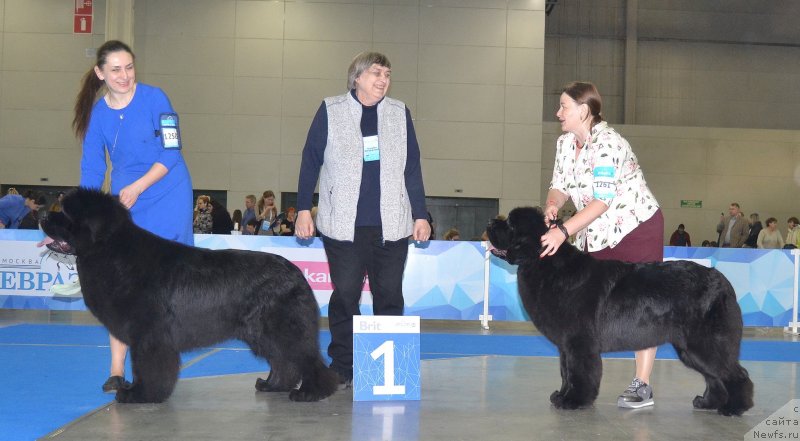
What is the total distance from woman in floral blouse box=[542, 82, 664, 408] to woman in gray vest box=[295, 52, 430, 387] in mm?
837

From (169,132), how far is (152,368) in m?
1.20

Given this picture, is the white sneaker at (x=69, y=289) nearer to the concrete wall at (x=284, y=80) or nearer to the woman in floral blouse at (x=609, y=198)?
the woman in floral blouse at (x=609, y=198)

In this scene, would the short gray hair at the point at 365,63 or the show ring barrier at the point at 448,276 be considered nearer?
the short gray hair at the point at 365,63

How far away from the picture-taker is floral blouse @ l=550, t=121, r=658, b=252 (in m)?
3.70

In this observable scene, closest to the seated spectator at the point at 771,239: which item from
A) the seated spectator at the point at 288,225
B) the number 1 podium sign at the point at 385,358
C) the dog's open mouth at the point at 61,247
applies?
the seated spectator at the point at 288,225

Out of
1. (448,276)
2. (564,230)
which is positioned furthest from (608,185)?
(448,276)

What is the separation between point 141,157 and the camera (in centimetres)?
383

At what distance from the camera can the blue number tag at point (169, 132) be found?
3801mm

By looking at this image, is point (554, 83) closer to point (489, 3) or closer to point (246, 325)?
point (489, 3)

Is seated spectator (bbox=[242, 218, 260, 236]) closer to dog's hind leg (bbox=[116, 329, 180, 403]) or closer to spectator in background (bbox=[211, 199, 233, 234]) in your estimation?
spectator in background (bbox=[211, 199, 233, 234])

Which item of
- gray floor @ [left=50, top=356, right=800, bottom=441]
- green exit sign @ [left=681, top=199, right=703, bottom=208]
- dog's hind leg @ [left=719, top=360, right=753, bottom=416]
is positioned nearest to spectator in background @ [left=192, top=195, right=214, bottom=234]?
gray floor @ [left=50, top=356, right=800, bottom=441]

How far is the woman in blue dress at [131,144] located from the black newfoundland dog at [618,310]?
5.54 feet

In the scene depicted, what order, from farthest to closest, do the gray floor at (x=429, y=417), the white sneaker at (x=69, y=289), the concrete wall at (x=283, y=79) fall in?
the concrete wall at (x=283, y=79) → the white sneaker at (x=69, y=289) → the gray floor at (x=429, y=417)

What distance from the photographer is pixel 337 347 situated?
4.21 m
